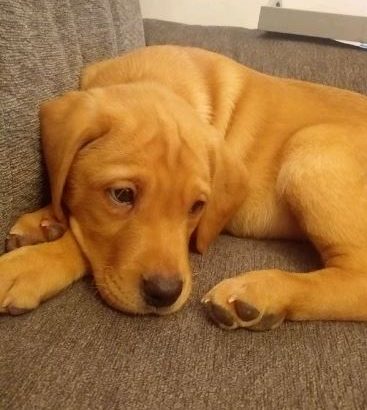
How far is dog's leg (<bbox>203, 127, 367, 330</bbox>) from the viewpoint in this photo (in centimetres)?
147

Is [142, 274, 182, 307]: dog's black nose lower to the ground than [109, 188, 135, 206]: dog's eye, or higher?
lower

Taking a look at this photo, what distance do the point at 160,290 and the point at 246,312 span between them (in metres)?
0.21

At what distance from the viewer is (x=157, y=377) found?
122cm

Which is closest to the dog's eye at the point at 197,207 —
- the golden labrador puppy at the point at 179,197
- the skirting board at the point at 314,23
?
the golden labrador puppy at the point at 179,197

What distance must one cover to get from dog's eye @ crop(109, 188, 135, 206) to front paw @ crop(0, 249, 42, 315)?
0.91 feet

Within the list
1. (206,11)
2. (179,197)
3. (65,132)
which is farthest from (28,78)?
(206,11)

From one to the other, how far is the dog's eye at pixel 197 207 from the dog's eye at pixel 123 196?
20 cm

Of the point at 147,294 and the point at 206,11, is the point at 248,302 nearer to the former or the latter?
the point at 147,294

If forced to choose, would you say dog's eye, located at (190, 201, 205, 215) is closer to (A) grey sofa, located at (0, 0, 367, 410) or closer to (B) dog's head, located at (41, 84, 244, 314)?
(B) dog's head, located at (41, 84, 244, 314)

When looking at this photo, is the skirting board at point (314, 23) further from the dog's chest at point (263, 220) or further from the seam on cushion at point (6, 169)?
the seam on cushion at point (6, 169)

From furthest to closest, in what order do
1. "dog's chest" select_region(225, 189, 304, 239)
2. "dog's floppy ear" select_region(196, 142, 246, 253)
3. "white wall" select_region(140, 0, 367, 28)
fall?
1. "white wall" select_region(140, 0, 367, 28)
2. "dog's chest" select_region(225, 189, 304, 239)
3. "dog's floppy ear" select_region(196, 142, 246, 253)

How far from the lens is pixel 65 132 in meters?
1.57

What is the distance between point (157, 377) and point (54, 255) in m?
0.46

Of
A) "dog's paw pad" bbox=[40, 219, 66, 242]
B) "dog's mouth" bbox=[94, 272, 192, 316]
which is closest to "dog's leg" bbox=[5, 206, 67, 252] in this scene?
"dog's paw pad" bbox=[40, 219, 66, 242]
